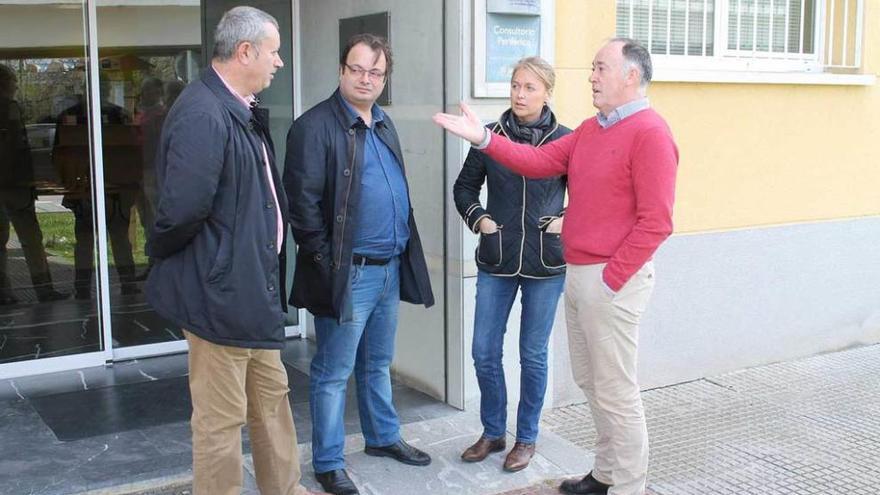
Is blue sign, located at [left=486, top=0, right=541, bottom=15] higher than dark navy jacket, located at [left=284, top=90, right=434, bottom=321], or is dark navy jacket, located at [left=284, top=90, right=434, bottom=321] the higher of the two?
blue sign, located at [left=486, top=0, right=541, bottom=15]

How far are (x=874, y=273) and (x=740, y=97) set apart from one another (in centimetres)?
192

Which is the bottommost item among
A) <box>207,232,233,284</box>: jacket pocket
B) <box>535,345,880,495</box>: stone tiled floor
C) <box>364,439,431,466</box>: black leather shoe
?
<box>535,345,880,495</box>: stone tiled floor

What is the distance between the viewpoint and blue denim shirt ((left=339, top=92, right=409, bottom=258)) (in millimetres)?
4465

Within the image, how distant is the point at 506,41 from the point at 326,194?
5.08 feet

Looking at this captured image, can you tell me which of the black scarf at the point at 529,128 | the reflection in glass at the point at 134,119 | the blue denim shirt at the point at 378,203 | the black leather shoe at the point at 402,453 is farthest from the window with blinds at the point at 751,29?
the black leather shoe at the point at 402,453

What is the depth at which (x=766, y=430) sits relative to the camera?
5.70 meters

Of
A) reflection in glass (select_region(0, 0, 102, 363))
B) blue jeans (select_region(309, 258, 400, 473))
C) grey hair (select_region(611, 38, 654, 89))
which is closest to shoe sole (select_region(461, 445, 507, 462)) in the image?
blue jeans (select_region(309, 258, 400, 473))

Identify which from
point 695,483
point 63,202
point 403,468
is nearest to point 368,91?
point 403,468

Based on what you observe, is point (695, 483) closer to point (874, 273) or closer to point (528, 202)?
point (528, 202)

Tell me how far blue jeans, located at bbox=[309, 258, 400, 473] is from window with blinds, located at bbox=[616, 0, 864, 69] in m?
2.56

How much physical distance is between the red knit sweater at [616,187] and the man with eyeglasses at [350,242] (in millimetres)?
529

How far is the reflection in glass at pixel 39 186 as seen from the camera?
609 centimetres

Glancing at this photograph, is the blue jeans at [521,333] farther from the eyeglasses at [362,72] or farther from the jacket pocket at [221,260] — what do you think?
the jacket pocket at [221,260]

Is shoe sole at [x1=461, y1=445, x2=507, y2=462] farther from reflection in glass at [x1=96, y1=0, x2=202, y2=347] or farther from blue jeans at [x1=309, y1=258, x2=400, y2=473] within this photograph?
reflection in glass at [x1=96, y1=0, x2=202, y2=347]
